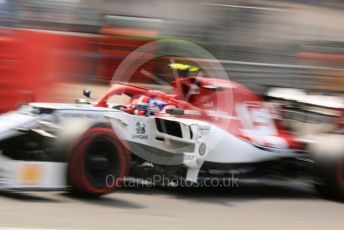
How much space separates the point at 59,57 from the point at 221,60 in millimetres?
2889

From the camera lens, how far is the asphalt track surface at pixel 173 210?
17.8ft

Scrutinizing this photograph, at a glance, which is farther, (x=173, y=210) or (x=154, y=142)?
(x=154, y=142)

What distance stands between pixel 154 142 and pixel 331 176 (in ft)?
6.78

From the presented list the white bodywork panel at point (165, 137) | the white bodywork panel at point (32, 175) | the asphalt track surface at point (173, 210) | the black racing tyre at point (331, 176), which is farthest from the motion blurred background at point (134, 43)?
the white bodywork panel at point (32, 175)

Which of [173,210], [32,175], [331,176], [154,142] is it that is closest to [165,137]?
[154,142]

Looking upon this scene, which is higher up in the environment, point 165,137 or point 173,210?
point 165,137

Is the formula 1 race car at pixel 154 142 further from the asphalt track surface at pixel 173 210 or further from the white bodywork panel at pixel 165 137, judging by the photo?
the asphalt track surface at pixel 173 210

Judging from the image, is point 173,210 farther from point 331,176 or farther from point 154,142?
point 331,176

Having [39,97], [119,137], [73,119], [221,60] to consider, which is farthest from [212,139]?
[221,60]

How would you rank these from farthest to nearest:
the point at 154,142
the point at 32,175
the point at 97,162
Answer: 1. the point at 154,142
2. the point at 97,162
3. the point at 32,175

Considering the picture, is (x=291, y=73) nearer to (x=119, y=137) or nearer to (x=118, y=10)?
(x=118, y=10)

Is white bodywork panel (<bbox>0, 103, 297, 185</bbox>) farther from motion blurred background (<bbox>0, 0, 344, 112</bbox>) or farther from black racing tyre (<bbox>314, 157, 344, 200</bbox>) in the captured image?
motion blurred background (<bbox>0, 0, 344, 112</bbox>)

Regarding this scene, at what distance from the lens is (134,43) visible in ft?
39.2

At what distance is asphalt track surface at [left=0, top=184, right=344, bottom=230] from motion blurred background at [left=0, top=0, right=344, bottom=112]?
1929 millimetres
